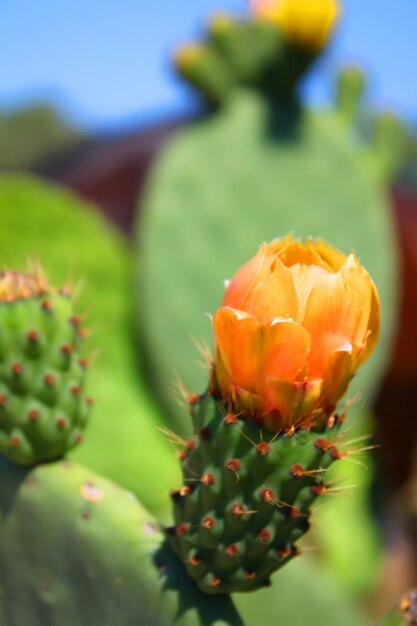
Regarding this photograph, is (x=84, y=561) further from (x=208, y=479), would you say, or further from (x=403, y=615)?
(x=403, y=615)

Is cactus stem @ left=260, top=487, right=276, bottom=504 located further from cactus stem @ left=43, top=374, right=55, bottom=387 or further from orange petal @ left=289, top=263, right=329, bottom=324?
cactus stem @ left=43, top=374, right=55, bottom=387

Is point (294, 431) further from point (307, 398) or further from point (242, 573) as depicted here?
point (242, 573)

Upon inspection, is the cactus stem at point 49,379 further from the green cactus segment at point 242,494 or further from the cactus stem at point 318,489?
the cactus stem at point 318,489

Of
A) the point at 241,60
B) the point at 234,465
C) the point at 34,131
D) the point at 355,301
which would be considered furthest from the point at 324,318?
the point at 34,131

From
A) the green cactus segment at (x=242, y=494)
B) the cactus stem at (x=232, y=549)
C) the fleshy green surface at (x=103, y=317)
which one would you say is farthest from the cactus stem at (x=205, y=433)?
the fleshy green surface at (x=103, y=317)

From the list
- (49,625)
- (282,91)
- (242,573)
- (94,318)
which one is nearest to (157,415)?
(94,318)

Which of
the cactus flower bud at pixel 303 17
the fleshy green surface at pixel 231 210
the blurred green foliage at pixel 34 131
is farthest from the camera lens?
the blurred green foliage at pixel 34 131
